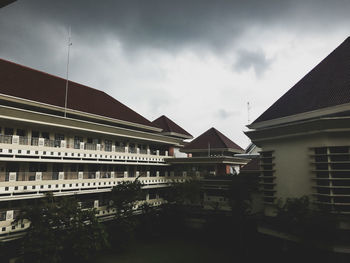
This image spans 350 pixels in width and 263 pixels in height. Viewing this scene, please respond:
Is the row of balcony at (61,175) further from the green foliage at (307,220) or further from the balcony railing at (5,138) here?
the green foliage at (307,220)

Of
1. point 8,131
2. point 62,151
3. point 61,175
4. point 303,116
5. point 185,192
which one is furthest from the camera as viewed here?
point 185,192

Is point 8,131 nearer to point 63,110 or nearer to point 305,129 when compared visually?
point 63,110

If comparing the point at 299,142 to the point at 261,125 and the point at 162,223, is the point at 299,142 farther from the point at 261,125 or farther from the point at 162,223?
the point at 162,223

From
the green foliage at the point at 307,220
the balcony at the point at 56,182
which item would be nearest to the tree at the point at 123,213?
the balcony at the point at 56,182

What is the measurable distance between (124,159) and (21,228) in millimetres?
11032

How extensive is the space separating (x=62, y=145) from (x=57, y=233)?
23.8 feet

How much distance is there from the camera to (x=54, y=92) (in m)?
22.9

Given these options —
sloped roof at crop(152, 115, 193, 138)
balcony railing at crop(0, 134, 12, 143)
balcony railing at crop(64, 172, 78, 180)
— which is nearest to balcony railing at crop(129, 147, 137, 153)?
balcony railing at crop(64, 172, 78, 180)

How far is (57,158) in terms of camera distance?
65.3 ft

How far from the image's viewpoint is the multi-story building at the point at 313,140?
650 inches

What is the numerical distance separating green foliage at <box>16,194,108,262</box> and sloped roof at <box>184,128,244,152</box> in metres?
23.5

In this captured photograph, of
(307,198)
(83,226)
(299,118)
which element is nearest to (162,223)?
(83,226)

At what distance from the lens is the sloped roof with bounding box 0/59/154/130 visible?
19692mm

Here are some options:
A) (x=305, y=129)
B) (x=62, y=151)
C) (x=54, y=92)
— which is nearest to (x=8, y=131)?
(x=62, y=151)
